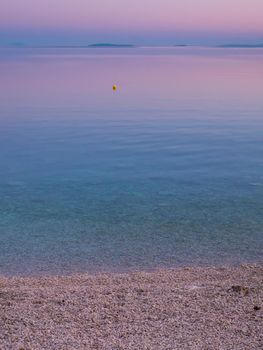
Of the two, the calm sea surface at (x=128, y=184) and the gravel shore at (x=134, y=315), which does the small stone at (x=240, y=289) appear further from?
the calm sea surface at (x=128, y=184)

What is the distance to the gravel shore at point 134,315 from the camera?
591 centimetres

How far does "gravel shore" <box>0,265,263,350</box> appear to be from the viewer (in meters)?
5.91

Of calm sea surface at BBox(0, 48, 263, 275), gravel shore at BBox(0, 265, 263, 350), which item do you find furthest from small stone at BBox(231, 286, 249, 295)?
calm sea surface at BBox(0, 48, 263, 275)

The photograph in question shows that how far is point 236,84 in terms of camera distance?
142ft

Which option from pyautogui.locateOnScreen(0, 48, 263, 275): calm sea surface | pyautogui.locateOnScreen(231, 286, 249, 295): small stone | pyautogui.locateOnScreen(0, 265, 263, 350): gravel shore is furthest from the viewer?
pyautogui.locateOnScreen(0, 48, 263, 275): calm sea surface

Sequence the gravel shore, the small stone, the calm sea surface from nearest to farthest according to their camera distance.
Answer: the gravel shore → the small stone → the calm sea surface

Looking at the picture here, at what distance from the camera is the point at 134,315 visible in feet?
21.9

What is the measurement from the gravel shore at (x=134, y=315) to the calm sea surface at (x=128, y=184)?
195cm

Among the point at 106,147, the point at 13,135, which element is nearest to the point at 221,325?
the point at 106,147

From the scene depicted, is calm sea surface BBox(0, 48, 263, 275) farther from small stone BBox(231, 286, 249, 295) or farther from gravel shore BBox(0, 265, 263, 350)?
small stone BBox(231, 286, 249, 295)

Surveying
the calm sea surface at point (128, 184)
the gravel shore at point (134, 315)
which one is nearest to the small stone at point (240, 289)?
the gravel shore at point (134, 315)

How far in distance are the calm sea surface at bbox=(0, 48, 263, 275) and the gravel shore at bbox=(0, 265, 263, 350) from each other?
1951 millimetres

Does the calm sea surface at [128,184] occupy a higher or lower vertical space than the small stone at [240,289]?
lower

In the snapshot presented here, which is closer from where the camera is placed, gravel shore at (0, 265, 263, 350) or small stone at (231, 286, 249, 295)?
gravel shore at (0, 265, 263, 350)
